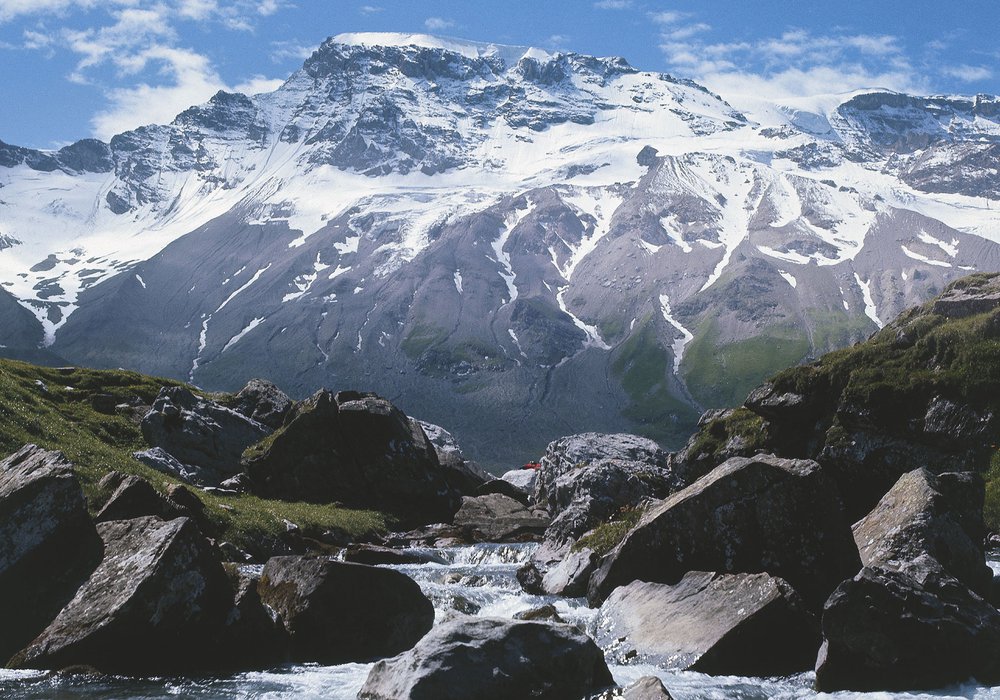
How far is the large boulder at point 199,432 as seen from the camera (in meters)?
53.3

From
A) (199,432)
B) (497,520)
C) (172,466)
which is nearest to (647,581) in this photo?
(497,520)

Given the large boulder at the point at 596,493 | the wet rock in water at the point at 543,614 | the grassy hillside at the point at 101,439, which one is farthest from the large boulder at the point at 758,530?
the grassy hillside at the point at 101,439

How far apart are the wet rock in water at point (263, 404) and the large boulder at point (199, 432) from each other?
651 centimetres

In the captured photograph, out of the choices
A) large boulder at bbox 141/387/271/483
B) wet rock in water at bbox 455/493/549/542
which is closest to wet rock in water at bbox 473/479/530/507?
wet rock in water at bbox 455/493/549/542

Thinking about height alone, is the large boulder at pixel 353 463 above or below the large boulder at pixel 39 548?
below

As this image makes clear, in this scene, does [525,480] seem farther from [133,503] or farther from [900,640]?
[900,640]

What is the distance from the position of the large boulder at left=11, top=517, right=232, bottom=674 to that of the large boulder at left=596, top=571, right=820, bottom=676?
10.9 meters

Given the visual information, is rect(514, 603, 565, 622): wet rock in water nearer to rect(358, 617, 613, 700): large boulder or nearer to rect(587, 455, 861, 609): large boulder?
rect(587, 455, 861, 609): large boulder

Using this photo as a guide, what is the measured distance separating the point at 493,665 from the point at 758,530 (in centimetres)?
1014

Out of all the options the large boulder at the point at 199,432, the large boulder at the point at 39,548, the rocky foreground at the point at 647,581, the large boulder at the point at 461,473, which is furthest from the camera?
the large boulder at the point at 461,473

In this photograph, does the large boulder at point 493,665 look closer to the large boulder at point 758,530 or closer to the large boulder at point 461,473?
the large boulder at point 758,530

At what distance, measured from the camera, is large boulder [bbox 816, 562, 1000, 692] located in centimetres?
1719

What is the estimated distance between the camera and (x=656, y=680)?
16.0 metres

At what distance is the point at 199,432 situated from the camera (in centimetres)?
5566
